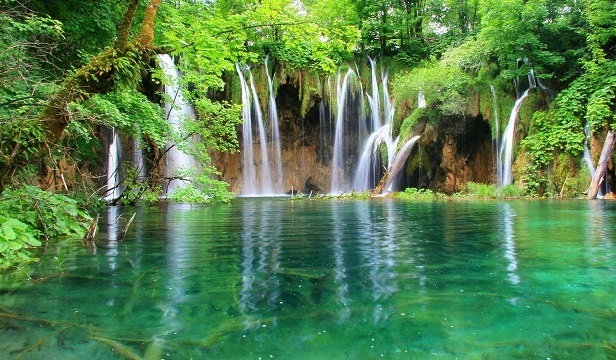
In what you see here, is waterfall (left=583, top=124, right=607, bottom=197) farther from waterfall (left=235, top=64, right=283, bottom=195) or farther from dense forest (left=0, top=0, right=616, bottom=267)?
waterfall (left=235, top=64, right=283, bottom=195)

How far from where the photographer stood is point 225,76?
29125mm

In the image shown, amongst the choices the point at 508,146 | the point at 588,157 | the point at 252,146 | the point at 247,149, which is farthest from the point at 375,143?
the point at 588,157

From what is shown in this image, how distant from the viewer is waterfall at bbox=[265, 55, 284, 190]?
Answer: 29922 mm

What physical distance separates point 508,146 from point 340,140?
37.1 ft

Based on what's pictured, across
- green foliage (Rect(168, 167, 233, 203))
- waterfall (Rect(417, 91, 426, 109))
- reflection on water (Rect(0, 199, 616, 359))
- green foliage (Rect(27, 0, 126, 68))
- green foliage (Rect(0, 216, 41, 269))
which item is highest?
waterfall (Rect(417, 91, 426, 109))

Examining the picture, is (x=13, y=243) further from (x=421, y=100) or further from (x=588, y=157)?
(x=421, y=100)

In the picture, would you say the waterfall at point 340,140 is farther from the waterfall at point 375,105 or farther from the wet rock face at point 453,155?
the wet rock face at point 453,155

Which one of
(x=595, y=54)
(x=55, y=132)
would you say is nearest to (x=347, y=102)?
(x=595, y=54)

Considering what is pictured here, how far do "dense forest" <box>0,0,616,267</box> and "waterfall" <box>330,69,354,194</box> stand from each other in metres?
1.63

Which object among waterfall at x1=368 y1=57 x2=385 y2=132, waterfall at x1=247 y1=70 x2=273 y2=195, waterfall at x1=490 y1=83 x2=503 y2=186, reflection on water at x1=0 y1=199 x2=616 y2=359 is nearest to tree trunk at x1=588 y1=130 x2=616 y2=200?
waterfall at x1=490 y1=83 x2=503 y2=186

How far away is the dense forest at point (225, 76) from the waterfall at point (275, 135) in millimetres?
1325

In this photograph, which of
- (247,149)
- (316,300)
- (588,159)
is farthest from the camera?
(247,149)

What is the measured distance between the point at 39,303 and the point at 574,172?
79.2 ft

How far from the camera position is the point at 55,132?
5883mm
